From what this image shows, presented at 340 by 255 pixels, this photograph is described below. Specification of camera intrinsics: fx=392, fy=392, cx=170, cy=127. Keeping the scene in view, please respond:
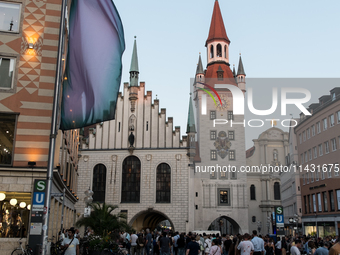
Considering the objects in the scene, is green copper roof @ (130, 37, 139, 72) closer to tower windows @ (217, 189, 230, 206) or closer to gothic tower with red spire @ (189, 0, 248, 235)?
gothic tower with red spire @ (189, 0, 248, 235)

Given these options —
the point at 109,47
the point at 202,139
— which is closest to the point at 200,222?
the point at 202,139

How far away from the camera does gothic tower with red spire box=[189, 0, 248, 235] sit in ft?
167

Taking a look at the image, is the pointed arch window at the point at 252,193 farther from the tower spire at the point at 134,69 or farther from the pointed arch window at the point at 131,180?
the tower spire at the point at 134,69

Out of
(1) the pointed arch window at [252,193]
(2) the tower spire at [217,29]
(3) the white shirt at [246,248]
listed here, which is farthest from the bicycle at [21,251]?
(2) the tower spire at [217,29]

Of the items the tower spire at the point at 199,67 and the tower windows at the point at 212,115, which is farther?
the tower spire at the point at 199,67

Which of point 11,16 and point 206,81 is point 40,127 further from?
point 206,81

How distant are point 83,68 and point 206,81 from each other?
50.1 m

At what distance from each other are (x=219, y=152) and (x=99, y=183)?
19896mm

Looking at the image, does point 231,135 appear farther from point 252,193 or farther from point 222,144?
point 252,193

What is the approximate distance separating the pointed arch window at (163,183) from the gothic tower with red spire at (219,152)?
7993mm

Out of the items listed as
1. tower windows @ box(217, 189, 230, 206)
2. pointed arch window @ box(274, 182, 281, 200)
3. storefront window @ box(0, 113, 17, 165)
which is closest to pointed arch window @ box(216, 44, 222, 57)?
pointed arch window @ box(274, 182, 281, 200)

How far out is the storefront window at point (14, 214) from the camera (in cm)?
1423

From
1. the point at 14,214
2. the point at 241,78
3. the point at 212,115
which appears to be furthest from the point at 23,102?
the point at 241,78

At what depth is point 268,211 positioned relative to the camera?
61.6 meters
